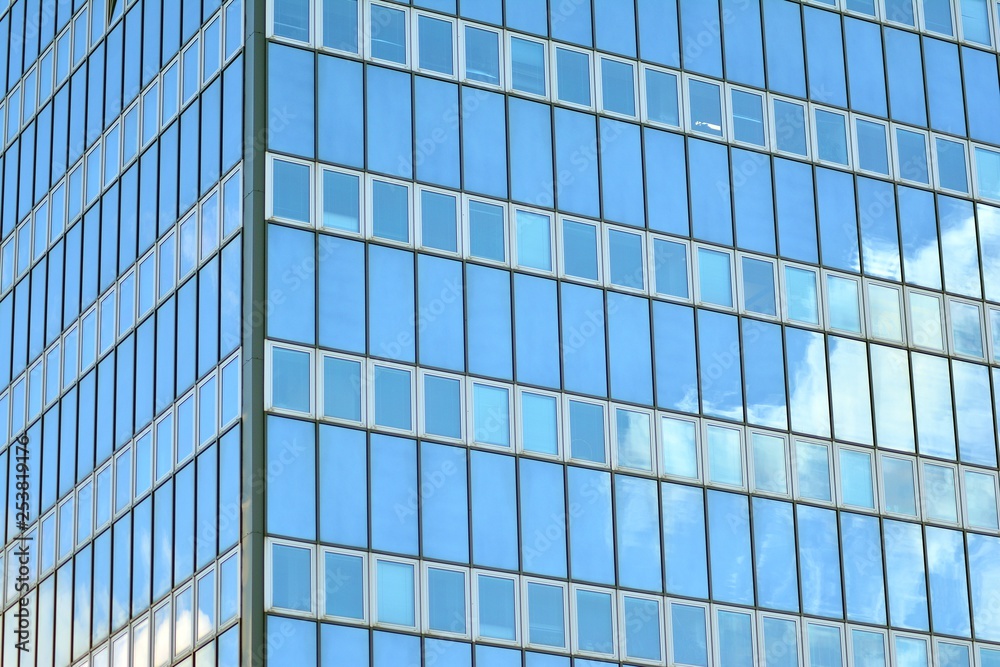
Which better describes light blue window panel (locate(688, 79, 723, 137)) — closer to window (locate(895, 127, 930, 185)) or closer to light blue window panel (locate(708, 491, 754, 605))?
window (locate(895, 127, 930, 185))

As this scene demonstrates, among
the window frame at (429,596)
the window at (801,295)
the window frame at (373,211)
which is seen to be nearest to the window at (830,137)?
the window at (801,295)

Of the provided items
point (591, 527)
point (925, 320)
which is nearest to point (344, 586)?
point (591, 527)

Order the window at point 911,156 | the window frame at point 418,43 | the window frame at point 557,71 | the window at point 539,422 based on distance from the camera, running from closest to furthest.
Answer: the window at point 539,422, the window frame at point 418,43, the window frame at point 557,71, the window at point 911,156

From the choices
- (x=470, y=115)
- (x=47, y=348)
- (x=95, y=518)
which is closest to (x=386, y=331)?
(x=470, y=115)

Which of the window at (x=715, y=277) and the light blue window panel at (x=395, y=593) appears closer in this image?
the light blue window panel at (x=395, y=593)

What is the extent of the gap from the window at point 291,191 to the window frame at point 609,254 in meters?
7.04

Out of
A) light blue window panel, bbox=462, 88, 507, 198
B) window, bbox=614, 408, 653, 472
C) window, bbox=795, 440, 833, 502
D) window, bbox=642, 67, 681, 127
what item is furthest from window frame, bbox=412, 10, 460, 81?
window, bbox=795, 440, 833, 502

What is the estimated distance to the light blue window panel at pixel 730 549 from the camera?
48.1 meters

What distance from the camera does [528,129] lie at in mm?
49469

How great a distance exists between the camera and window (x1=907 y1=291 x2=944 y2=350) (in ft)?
174

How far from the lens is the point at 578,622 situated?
1812 inches

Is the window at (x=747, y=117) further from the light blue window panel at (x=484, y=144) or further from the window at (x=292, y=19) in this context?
the window at (x=292, y=19)

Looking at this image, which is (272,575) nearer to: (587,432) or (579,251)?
(587,432)

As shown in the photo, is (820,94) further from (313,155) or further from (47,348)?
(47,348)
